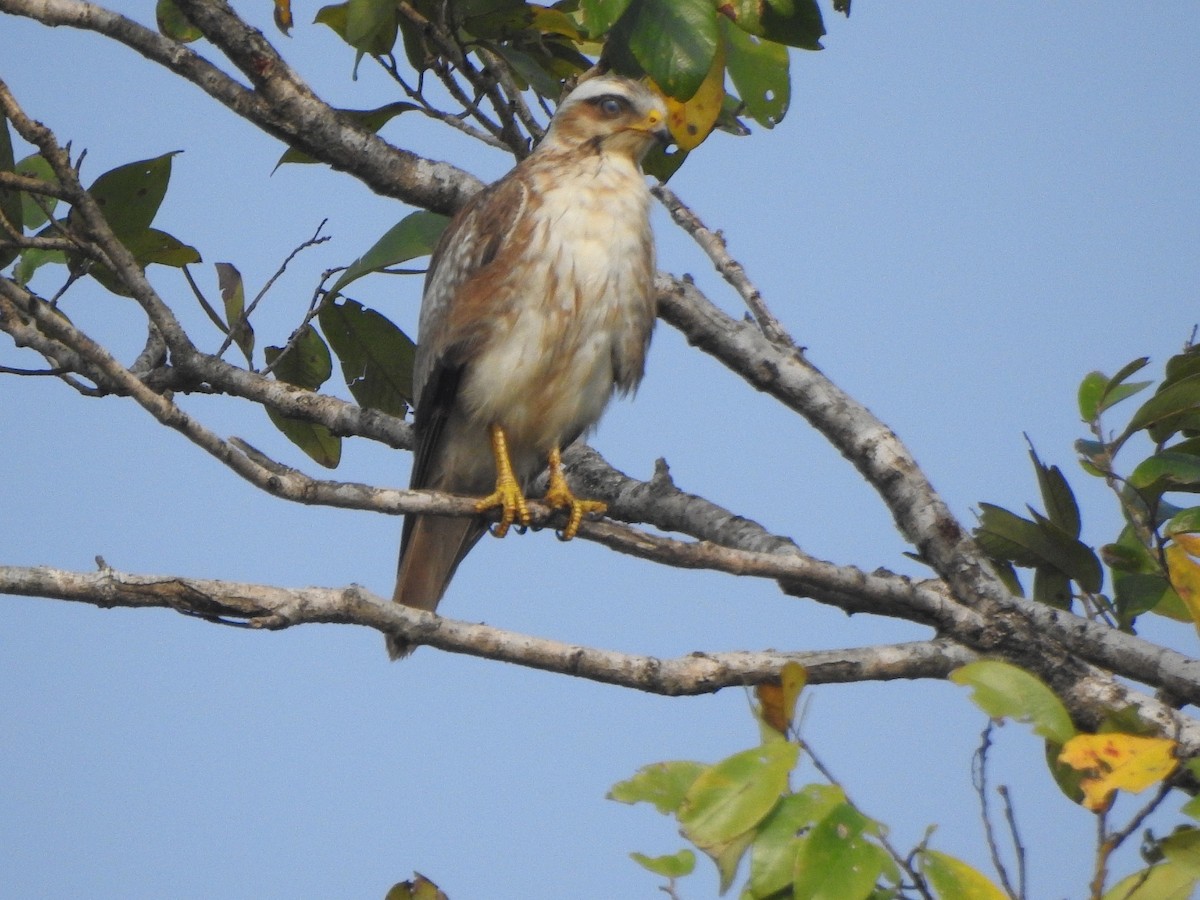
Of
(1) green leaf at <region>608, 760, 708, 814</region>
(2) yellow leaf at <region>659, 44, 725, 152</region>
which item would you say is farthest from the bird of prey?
(1) green leaf at <region>608, 760, 708, 814</region>

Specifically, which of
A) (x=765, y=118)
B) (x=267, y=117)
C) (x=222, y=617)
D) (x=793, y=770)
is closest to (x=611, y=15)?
(x=765, y=118)

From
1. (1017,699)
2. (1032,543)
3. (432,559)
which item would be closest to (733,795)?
(1017,699)

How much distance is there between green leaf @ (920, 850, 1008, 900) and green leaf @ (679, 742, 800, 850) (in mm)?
246

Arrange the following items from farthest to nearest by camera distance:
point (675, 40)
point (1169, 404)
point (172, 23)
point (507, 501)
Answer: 1. point (507, 501)
2. point (172, 23)
3. point (1169, 404)
4. point (675, 40)

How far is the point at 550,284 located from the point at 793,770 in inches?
108

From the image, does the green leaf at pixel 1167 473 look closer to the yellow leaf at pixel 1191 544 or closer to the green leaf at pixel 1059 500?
the green leaf at pixel 1059 500

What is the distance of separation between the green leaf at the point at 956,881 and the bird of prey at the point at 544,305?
7.78 feet

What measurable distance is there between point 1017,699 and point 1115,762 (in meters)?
0.18

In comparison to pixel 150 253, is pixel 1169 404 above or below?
below

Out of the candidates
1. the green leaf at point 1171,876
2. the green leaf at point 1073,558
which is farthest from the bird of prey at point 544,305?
the green leaf at point 1171,876

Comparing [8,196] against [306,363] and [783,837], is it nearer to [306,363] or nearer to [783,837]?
[306,363]

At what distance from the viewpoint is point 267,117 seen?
3.90m

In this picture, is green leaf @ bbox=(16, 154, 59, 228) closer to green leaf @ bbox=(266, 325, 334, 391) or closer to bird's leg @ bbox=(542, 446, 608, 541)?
green leaf @ bbox=(266, 325, 334, 391)

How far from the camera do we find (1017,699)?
215 cm
